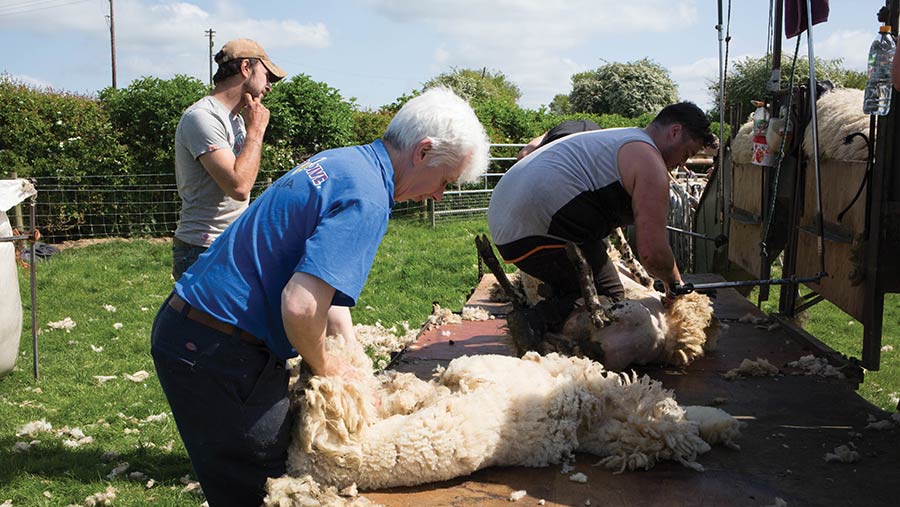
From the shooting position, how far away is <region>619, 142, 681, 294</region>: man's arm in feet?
11.7

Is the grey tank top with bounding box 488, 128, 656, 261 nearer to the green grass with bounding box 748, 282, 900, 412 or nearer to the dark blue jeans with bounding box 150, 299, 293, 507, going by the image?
the dark blue jeans with bounding box 150, 299, 293, 507

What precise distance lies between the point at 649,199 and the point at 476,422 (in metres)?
1.59

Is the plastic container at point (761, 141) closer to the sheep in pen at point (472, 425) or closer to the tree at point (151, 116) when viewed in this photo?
the sheep in pen at point (472, 425)

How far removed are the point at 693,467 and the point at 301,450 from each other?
134 cm

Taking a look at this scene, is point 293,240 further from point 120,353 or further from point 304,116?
point 304,116

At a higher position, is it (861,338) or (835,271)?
(835,271)

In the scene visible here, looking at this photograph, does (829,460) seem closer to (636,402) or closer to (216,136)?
(636,402)

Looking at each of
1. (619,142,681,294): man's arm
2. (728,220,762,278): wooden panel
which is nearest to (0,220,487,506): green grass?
(619,142,681,294): man's arm

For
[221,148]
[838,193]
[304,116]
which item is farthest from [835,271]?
[304,116]

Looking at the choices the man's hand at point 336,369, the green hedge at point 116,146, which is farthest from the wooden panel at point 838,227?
the green hedge at point 116,146

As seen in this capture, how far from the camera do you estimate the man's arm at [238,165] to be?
3455mm

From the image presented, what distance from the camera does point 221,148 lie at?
137 inches

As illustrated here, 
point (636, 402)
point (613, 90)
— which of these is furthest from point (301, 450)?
point (613, 90)

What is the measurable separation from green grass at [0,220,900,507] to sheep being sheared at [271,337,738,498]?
1566 millimetres
